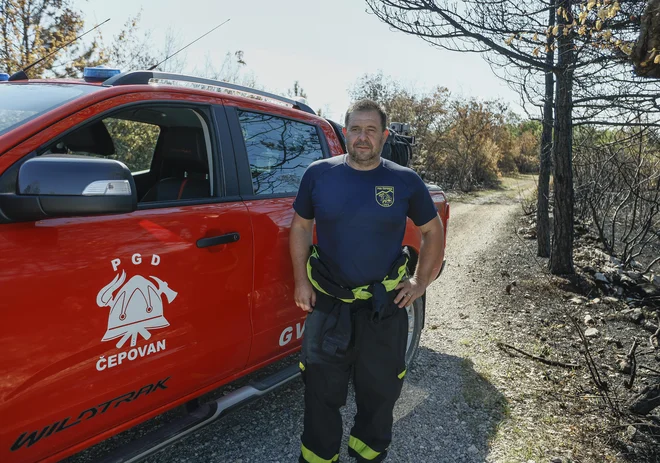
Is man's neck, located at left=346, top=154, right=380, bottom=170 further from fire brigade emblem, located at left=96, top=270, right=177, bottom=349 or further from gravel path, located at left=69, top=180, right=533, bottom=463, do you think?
gravel path, located at left=69, top=180, right=533, bottom=463

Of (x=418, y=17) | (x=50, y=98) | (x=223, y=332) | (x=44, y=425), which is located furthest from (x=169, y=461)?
(x=418, y=17)

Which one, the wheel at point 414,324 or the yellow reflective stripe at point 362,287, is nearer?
the yellow reflective stripe at point 362,287

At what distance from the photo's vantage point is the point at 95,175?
64.1 inches

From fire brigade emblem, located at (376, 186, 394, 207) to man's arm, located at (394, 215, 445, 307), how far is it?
31cm

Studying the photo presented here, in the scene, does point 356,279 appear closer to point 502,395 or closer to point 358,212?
point 358,212

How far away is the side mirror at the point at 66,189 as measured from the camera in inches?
59.8

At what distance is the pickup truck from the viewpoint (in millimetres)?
1624

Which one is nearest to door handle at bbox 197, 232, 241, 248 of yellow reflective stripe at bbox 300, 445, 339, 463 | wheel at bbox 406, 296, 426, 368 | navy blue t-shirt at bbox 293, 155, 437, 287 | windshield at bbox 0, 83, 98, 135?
navy blue t-shirt at bbox 293, 155, 437, 287

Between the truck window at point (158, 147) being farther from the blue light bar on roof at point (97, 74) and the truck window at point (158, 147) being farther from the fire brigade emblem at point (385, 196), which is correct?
the fire brigade emblem at point (385, 196)

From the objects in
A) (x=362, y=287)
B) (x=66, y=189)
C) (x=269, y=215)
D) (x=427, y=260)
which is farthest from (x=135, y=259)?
(x=427, y=260)

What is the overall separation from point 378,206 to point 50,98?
5.15 ft

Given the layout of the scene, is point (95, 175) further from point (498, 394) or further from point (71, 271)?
point (498, 394)

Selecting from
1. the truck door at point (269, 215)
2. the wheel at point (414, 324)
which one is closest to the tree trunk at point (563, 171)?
the wheel at point (414, 324)

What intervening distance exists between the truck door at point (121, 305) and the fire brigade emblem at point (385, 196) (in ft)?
2.29
